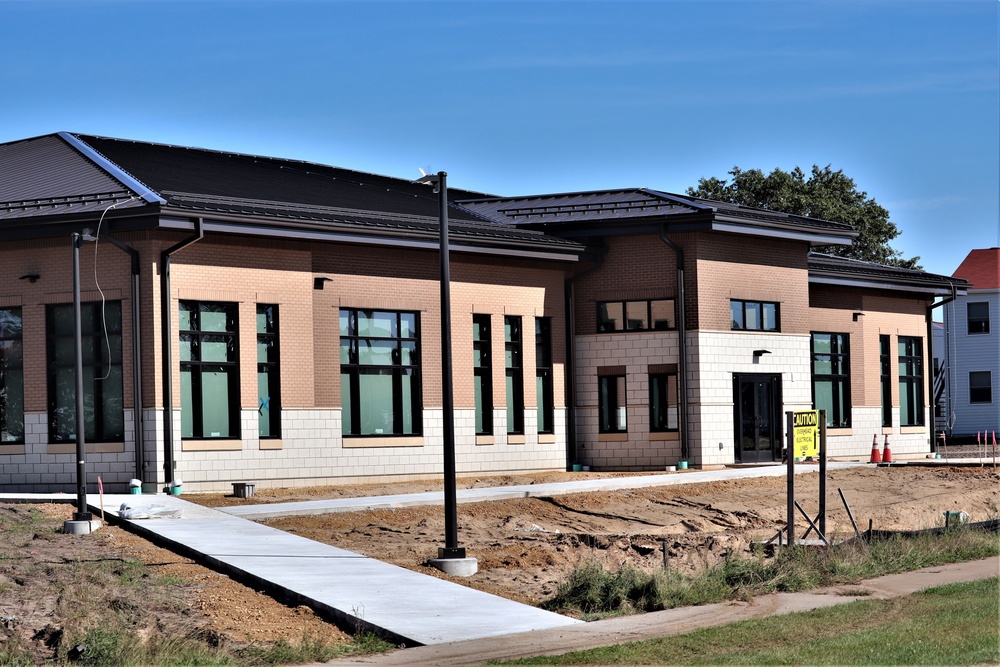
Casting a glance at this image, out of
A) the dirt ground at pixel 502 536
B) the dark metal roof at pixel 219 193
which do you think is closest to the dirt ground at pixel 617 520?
the dirt ground at pixel 502 536

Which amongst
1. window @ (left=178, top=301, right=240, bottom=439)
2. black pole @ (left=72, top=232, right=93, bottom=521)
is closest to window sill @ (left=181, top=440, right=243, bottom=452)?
window @ (left=178, top=301, right=240, bottom=439)

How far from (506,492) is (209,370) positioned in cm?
681

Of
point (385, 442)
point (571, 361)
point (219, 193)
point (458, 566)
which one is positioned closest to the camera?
point (458, 566)

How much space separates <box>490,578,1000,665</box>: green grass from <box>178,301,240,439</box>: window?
16648 millimetres

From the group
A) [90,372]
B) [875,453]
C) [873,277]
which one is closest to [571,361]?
[875,453]

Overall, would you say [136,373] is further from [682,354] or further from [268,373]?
[682,354]

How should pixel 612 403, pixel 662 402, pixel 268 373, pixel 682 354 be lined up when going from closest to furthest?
pixel 268 373 → pixel 682 354 → pixel 662 402 → pixel 612 403

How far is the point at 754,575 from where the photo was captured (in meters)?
17.5

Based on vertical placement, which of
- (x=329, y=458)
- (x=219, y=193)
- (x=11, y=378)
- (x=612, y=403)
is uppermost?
(x=219, y=193)

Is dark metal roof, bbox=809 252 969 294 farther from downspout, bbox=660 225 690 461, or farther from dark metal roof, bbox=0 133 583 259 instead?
dark metal roof, bbox=0 133 583 259

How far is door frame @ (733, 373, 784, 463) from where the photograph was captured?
36188 millimetres

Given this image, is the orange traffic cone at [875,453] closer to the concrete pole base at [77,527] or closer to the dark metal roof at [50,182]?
the dark metal roof at [50,182]

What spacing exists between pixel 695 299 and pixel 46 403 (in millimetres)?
16082

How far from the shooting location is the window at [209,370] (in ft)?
93.0
